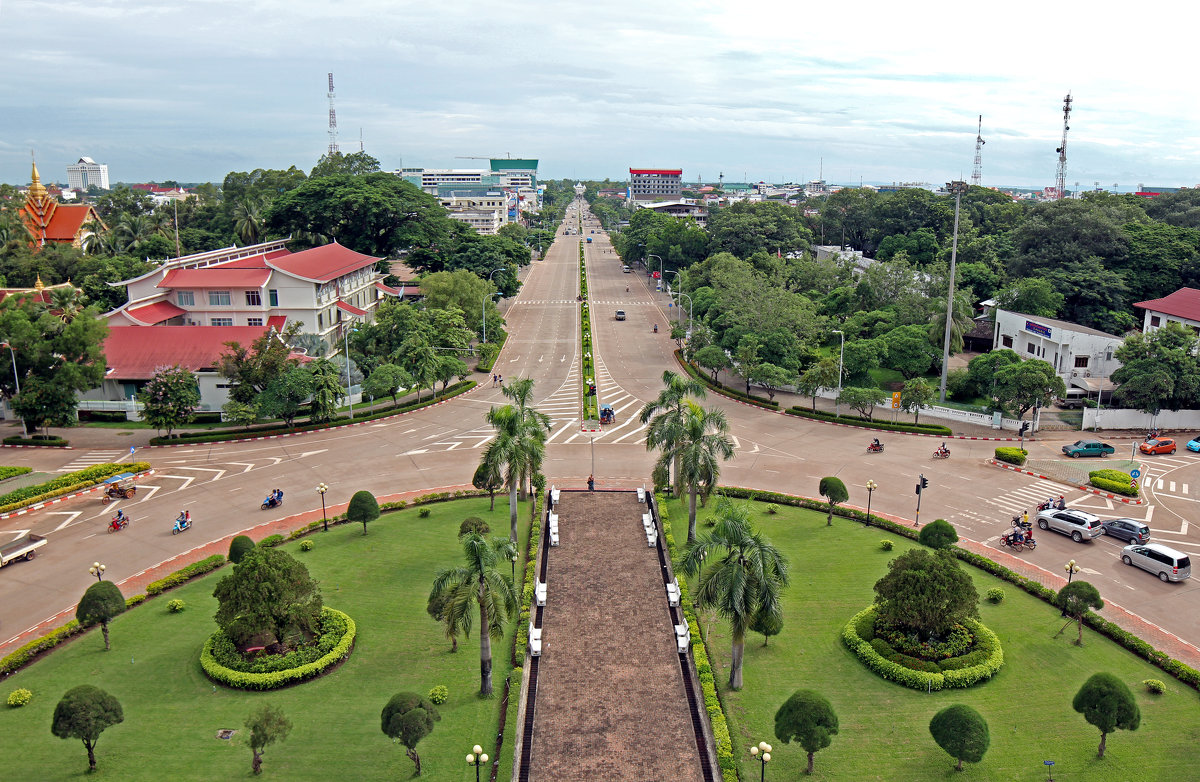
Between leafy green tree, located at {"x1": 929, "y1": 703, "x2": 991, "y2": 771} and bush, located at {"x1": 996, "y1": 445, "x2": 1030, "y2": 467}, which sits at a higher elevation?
bush, located at {"x1": 996, "y1": 445, "x2": 1030, "y2": 467}

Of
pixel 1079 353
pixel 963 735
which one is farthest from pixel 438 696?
pixel 1079 353

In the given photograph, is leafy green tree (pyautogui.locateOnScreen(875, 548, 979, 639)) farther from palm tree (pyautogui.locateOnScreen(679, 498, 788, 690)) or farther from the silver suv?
the silver suv

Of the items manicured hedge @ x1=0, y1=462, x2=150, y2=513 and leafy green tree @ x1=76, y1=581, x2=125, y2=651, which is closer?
leafy green tree @ x1=76, y1=581, x2=125, y2=651

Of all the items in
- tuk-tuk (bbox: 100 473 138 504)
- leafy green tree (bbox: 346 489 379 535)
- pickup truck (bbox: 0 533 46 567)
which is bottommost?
pickup truck (bbox: 0 533 46 567)

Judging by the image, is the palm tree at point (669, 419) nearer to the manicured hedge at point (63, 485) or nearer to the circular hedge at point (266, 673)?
the circular hedge at point (266, 673)

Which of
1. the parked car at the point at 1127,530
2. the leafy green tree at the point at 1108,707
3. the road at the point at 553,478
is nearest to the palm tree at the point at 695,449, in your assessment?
the road at the point at 553,478

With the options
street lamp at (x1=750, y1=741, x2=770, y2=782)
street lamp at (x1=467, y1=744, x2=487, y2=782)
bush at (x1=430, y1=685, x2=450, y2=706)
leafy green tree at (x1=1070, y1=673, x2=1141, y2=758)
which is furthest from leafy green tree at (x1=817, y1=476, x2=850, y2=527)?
street lamp at (x1=467, y1=744, x2=487, y2=782)
